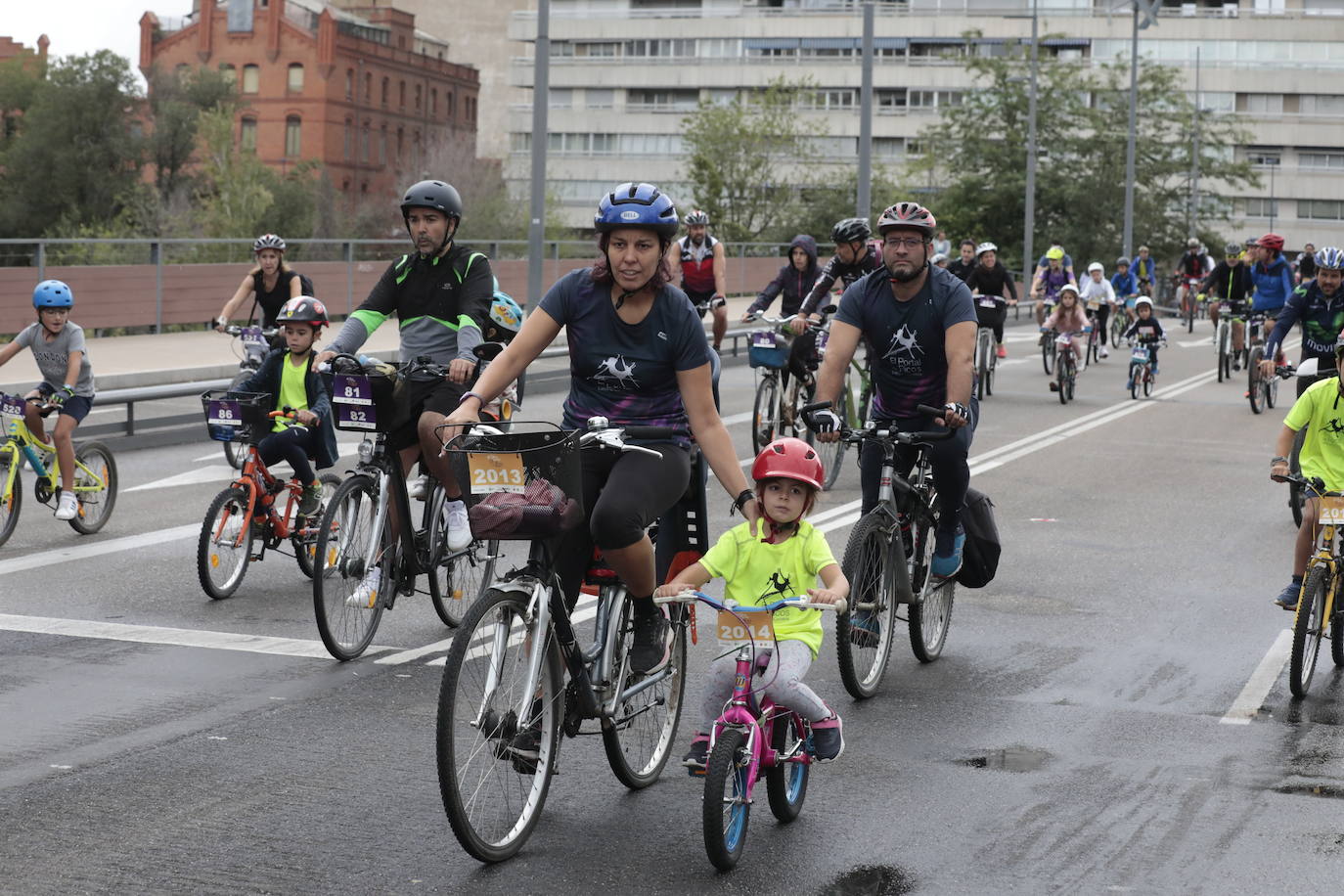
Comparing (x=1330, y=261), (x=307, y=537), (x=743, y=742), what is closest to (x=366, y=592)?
(x=307, y=537)

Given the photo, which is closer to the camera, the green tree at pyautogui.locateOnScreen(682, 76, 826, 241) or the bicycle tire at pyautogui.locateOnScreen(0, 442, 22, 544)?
the bicycle tire at pyautogui.locateOnScreen(0, 442, 22, 544)

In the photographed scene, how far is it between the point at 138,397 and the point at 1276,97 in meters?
104

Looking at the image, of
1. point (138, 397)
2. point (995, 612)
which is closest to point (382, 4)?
point (138, 397)

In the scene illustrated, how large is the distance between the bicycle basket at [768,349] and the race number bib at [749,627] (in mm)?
9263

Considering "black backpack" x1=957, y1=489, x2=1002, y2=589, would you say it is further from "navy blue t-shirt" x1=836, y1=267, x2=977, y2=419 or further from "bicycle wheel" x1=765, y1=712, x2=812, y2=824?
"bicycle wheel" x1=765, y1=712, x2=812, y2=824

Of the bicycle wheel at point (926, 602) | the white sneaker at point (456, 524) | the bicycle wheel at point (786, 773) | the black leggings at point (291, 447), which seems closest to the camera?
the bicycle wheel at point (786, 773)

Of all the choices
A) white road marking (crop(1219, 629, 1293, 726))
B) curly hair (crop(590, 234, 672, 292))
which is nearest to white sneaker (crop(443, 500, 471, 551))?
curly hair (crop(590, 234, 672, 292))

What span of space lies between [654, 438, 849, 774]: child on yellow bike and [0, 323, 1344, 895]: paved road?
41cm

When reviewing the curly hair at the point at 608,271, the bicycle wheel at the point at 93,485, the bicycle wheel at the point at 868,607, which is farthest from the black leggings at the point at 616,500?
the bicycle wheel at the point at 93,485

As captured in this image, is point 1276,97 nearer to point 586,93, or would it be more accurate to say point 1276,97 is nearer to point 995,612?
point 586,93

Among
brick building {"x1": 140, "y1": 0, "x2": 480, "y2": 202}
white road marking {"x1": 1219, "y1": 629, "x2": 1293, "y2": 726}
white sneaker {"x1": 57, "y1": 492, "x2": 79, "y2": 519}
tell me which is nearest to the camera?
white road marking {"x1": 1219, "y1": 629, "x2": 1293, "y2": 726}

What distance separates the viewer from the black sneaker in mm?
6074

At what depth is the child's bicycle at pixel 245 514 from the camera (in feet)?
31.3

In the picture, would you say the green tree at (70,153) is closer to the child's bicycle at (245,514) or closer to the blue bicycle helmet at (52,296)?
the blue bicycle helmet at (52,296)
